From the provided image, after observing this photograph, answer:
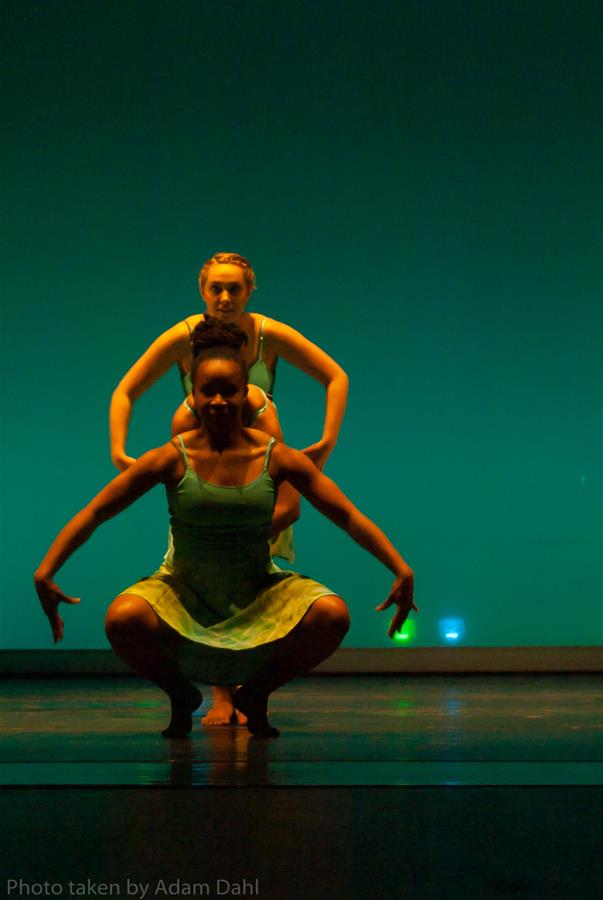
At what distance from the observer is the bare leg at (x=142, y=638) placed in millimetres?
2256

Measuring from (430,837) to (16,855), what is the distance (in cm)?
47

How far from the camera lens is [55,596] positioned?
2.27 metres

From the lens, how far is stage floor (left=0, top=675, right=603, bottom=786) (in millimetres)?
1766

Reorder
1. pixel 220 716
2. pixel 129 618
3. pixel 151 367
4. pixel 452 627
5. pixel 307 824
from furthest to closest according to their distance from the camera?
pixel 452 627
pixel 151 367
pixel 220 716
pixel 129 618
pixel 307 824

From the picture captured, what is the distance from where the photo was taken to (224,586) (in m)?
2.38

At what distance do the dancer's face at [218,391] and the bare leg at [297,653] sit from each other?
37 cm

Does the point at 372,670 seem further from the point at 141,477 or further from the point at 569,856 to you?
the point at 569,856

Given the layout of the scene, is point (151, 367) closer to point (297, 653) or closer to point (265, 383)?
point (265, 383)

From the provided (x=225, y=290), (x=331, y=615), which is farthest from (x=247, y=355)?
(x=331, y=615)

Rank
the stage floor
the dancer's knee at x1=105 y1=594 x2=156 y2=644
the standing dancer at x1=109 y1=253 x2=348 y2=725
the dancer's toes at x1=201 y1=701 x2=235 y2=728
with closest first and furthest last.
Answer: the stage floor → the dancer's knee at x1=105 y1=594 x2=156 y2=644 → the dancer's toes at x1=201 y1=701 x2=235 y2=728 → the standing dancer at x1=109 y1=253 x2=348 y2=725

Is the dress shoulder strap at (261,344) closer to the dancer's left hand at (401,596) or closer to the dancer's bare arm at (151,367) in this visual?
the dancer's bare arm at (151,367)

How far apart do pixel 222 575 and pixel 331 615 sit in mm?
226

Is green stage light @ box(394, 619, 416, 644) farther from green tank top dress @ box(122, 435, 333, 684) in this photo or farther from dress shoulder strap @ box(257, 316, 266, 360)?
green tank top dress @ box(122, 435, 333, 684)

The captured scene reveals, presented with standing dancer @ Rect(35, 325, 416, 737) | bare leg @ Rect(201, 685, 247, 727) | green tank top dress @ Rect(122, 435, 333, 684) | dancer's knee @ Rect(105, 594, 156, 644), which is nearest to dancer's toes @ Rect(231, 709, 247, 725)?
bare leg @ Rect(201, 685, 247, 727)
